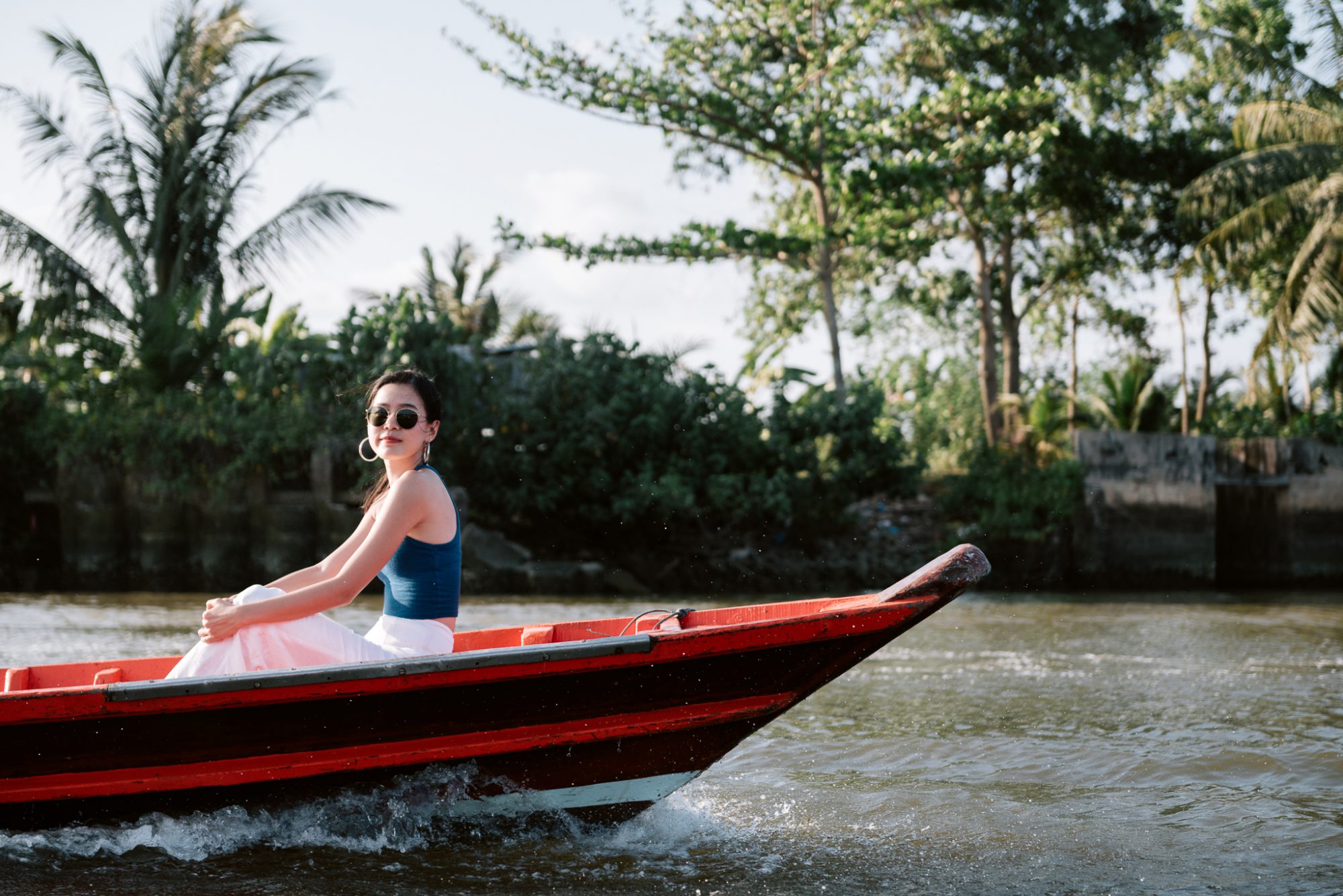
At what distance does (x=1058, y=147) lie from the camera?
62.7ft

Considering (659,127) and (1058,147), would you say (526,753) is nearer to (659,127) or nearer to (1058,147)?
(659,127)

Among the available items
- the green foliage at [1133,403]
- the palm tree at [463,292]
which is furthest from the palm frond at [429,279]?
the green foliage at [1133,403]

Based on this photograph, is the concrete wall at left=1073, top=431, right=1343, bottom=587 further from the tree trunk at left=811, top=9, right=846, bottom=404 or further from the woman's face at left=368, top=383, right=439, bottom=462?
the woman's face at left=368, top=383, right=439, bottom=462

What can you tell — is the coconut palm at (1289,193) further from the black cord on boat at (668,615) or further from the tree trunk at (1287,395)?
the black cord on boat at (668,615)

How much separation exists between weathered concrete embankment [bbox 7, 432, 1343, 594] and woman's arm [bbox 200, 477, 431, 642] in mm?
10502

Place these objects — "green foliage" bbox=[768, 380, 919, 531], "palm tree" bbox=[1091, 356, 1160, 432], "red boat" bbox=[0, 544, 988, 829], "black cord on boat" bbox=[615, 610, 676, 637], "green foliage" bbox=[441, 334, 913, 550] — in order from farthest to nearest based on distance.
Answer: "palm tree" bbox=[1091, 356, 1160, 432] → "green foliage" bbox=[768, 380, 919, 531] → "green foliage" bbox=[441, 334, 913, 550] → "black cord on boat" bbox=[615, 610, 676, 637] → "red boat" bbox=[0, 544, 988, 829]

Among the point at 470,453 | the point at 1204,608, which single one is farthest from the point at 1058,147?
the point at 470,453

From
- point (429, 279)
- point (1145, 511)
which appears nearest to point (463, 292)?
point (429, 279)

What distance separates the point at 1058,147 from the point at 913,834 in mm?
16791

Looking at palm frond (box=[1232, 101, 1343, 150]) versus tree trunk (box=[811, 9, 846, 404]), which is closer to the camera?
tree trunk (box=[811, 9, 846, 404])

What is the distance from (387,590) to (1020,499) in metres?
13.3

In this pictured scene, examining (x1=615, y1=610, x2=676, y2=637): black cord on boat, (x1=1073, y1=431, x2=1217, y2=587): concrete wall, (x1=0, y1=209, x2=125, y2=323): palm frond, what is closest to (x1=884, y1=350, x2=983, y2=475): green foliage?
(x1=1073, y1=431, x2=1217, y2=587): concrete wall

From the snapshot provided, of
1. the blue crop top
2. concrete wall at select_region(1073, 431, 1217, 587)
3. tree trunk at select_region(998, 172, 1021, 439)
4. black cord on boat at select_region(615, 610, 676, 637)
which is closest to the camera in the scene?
the blue crop top

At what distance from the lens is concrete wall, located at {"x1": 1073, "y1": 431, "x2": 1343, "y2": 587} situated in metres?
16.2
